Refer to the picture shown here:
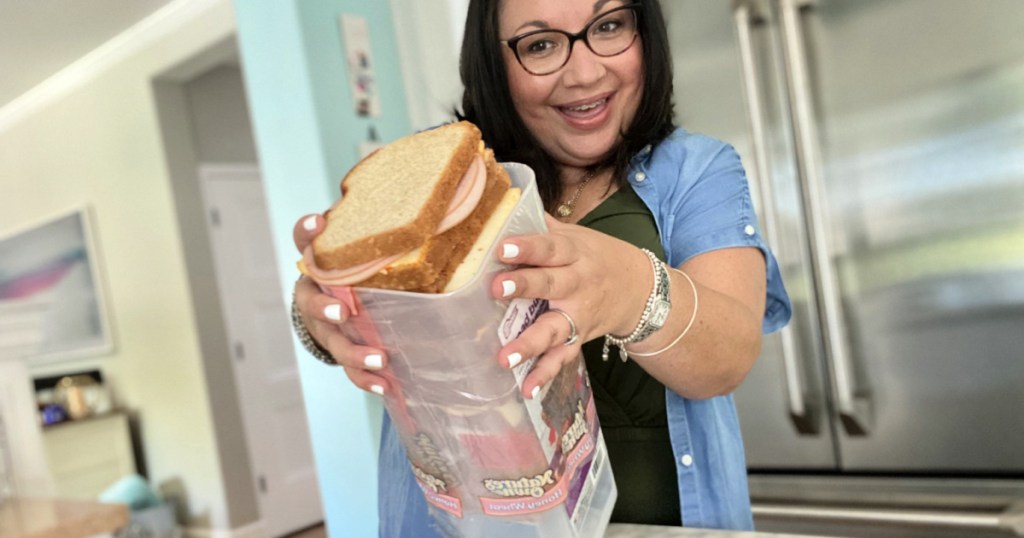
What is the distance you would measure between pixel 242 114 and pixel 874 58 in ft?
12.7

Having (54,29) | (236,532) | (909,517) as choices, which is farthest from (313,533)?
(909,517)

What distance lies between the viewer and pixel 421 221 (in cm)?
45

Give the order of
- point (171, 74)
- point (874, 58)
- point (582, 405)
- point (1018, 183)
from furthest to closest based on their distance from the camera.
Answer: point (171, 74)
point (874, 58)
point (1018, 183)
point (582, 405)

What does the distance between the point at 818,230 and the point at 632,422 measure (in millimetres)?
775

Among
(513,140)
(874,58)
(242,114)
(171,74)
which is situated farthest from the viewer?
(242,114)

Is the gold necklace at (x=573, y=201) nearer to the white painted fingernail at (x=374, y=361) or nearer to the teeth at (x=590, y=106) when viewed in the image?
the teeth at (x=590, y=106)

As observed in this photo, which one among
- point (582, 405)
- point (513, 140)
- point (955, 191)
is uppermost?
point (513, 140)

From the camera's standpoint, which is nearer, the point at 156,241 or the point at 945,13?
the point at 945,13

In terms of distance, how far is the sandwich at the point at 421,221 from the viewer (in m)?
0.44

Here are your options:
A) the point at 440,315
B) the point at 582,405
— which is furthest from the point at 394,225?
the point at 582,405

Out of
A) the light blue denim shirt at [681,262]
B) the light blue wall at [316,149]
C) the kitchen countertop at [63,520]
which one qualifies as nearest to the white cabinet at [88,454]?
the light blue wall at [316,149]

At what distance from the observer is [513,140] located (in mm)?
863

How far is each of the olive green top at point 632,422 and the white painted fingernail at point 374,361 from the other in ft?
1.23

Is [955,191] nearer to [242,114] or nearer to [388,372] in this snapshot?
[388,372]
